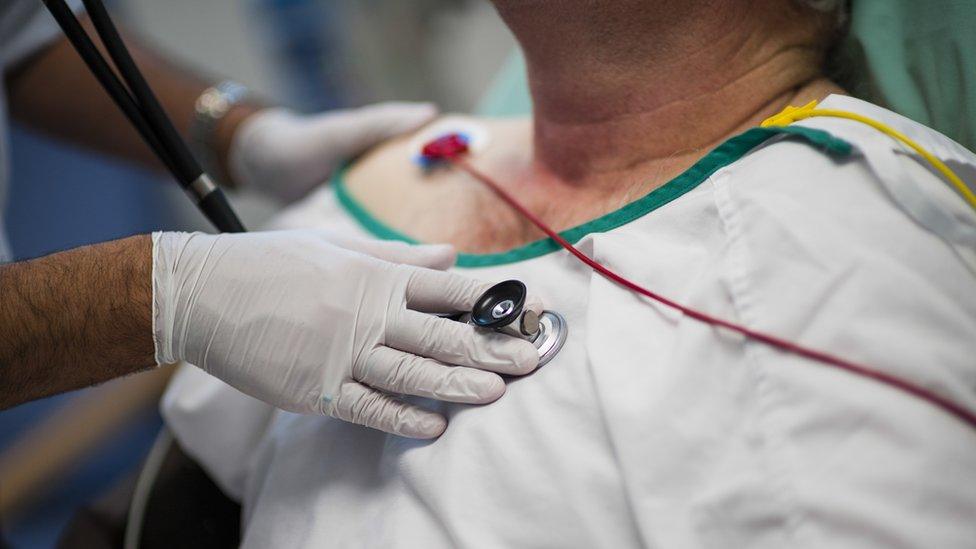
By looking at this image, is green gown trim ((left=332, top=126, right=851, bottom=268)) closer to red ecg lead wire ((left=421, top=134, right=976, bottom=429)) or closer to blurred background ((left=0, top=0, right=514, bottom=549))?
red ecg lead wire ((left=421, top=134, right=976, bottom=429))

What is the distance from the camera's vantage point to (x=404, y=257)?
34.4 inches

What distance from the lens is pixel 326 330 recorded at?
756 millimetres

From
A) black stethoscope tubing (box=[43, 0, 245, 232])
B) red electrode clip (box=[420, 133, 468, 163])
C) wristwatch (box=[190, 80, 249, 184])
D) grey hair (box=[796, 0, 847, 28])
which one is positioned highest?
black stethoscope tubing (box=[43, 0, 245, 232])

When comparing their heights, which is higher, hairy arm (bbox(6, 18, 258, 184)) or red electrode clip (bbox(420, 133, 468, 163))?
hairy arm (bbox(6, 18, 258, 184))

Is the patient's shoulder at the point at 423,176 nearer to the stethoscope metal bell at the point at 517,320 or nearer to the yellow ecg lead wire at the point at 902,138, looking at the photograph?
the stethoscope metal bell at the point at 517,320

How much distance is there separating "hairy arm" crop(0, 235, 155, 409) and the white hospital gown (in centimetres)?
25

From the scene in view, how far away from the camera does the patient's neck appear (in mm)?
840

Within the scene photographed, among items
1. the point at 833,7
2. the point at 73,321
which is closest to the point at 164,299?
the point at 73,321

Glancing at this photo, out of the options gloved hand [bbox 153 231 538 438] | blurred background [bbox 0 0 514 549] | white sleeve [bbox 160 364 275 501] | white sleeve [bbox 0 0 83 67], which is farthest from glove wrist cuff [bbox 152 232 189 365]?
blurred background [bbox 0 0 514 549]

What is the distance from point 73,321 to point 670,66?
0.74 metres

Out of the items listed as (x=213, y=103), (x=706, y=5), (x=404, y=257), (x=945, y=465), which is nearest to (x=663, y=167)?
(x=706, y=5)

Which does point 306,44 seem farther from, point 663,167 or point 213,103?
point 663,167

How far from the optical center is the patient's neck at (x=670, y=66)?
2.76ft

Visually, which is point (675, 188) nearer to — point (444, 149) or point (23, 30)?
point (444, 149)
